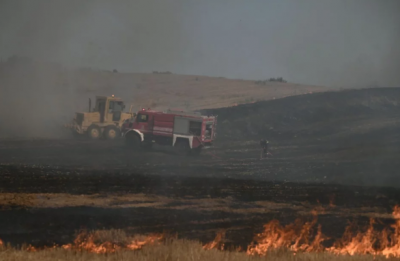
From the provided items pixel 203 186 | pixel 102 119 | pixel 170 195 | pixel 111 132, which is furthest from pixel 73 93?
pixel 170 195

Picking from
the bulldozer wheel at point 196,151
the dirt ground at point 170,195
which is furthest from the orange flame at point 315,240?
the bulldozer wheel at point 196,151

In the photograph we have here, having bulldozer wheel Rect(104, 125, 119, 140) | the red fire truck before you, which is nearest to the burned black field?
the red fire truck

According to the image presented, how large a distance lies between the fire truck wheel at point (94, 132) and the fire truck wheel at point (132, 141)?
17.5ft

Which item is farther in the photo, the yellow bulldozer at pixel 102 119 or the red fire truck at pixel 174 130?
the yellow bulldozer at pixel 102 119

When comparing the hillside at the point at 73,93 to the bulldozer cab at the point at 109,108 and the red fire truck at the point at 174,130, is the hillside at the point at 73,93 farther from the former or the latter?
the red fire truck at the point at 174,130

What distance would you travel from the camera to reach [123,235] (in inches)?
484

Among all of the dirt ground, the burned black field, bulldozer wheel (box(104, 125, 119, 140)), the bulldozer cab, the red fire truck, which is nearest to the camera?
the dirt ground

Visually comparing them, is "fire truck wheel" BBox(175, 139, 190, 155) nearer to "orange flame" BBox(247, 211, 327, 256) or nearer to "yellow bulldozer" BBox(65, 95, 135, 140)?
"yellow bulldozer" BBox(65, 95, 135, 140)

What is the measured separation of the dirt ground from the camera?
1378 centimetres

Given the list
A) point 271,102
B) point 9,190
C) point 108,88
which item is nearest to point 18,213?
point 9,190

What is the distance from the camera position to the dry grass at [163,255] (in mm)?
9781

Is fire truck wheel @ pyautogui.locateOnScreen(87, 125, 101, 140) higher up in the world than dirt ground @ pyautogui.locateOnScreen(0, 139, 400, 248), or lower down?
higher up

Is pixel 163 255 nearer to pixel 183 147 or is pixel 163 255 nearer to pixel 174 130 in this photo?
pixel 183 147

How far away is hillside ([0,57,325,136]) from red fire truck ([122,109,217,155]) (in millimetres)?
12779
